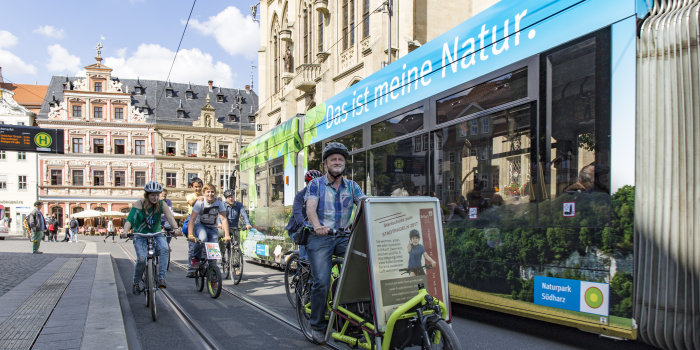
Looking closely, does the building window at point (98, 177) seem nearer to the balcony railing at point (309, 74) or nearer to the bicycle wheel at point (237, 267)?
the balcony railing at point (309, 74)

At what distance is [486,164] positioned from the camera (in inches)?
221

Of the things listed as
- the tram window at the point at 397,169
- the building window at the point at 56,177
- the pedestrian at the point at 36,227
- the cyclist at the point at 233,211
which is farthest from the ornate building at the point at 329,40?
the building window at the point at 56,177

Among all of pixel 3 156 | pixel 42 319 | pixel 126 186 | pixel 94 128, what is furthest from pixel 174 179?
pixel 42 319

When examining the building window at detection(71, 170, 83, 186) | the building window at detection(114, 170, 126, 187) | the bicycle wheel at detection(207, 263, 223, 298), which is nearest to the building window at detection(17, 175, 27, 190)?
the building window at detection(71, 170, 83, 186)

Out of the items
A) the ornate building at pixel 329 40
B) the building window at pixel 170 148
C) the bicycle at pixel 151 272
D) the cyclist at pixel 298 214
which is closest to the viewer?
the cyclist at pixel 298 214

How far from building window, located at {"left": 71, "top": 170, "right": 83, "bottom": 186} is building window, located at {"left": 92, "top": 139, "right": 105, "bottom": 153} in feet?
9.11

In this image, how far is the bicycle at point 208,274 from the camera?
7.98m

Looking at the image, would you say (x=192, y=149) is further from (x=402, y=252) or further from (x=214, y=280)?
(x=402, y=252)

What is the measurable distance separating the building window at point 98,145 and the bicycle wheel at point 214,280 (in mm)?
58640

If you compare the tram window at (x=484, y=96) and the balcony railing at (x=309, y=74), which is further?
the balcony railing at (x=309, y=74)

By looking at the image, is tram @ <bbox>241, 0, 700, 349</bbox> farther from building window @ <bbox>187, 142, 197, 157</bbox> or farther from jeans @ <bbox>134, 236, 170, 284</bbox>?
building window @ <bbox>187, 142, 197, 157</bbox>

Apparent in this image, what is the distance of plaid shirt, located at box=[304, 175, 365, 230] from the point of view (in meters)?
4.78

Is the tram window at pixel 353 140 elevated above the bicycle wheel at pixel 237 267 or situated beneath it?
elevated above

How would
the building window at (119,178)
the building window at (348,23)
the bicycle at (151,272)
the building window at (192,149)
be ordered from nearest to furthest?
the bicycle at (151,272), the building window at (348,23), the building window at (119,178), the building window at (192,149)
